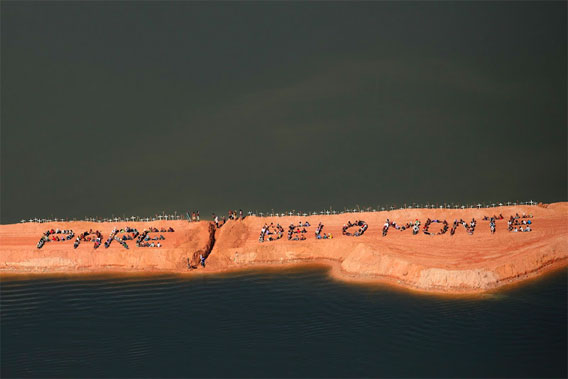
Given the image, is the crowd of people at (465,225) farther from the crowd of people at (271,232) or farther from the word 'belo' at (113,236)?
the word 'belo' at (113,236)

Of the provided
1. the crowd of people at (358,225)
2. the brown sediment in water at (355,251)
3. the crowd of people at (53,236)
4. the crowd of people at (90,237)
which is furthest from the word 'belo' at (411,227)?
the crowd of people at (53,236)

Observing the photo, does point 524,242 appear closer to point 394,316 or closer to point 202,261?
point 394,316

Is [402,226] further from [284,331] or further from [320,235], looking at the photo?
[284,331]

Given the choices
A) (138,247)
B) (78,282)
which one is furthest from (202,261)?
(78,282)

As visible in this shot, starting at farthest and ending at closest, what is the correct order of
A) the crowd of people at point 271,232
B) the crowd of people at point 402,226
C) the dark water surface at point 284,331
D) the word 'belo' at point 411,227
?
the crowd of people at point 271,232 < the crowd of people at point 402,226 < the word 'belo' at point 411,227 < the dark water surface at point 284,331

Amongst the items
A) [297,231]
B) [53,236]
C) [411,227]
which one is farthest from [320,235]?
[53,236]

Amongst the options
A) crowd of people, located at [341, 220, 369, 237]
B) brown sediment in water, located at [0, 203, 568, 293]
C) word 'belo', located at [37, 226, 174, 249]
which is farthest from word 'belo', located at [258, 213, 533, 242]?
word 'belo', located at [37, 226, 174, 249]
